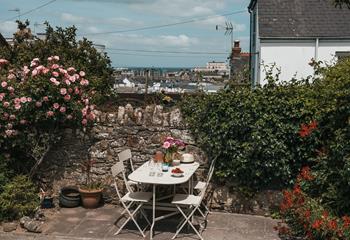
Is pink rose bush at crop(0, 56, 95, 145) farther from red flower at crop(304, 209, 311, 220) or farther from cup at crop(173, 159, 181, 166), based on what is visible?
red flower at crop(304, 209, 311, 220)

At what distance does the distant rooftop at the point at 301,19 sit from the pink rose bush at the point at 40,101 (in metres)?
12.2

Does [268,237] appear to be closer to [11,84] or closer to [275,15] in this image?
[11,84]

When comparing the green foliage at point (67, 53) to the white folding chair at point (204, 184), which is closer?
the white folding chair at point (204, 184)

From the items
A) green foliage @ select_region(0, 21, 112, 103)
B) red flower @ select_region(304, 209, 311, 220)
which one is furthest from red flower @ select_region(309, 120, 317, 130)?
green foliage @ select_region(0, 21, 112, 103)

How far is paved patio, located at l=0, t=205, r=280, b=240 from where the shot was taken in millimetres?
5730

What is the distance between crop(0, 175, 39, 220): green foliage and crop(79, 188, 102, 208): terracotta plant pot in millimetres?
684

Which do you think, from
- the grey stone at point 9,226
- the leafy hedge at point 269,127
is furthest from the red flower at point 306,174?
the grey stone at point 9,226

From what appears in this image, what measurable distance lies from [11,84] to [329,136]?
472cm

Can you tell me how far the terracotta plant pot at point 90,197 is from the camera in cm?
681

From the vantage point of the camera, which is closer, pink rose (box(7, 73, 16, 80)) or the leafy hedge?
the leafy hedge

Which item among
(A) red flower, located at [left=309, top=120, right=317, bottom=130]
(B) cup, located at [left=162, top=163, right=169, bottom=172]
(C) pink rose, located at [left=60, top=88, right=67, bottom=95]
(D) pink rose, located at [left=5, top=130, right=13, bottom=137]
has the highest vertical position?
(C) pink rose, located at [left=60, top=88, right=67, bottom=95]

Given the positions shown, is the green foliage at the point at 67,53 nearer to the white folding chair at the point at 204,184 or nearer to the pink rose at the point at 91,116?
the pink rose at the point at 91,116

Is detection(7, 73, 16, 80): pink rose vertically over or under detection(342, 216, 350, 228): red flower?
over

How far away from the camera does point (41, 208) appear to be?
673 centimetres
